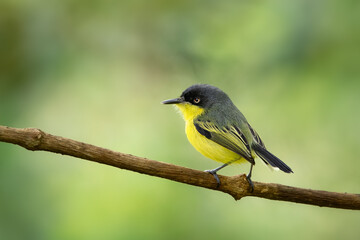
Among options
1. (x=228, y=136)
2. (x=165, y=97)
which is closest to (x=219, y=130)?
(x=228, y=136)

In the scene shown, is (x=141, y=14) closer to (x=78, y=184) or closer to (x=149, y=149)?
(x=149, y=149)

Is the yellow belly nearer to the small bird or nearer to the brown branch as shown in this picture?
the small bird

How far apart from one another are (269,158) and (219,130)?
0.43m

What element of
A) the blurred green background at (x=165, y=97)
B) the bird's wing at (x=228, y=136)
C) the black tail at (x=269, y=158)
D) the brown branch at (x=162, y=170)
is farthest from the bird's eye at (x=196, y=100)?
the brown branch at (x=162, y=170)

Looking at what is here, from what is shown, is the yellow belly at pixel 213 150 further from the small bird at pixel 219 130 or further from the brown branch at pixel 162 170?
the brown branch at pixel 162 170

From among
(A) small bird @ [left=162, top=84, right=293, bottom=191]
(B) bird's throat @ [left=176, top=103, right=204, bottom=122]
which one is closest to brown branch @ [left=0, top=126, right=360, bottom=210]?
(A) small bird @ [left=162, top=84, right=293, bottom=191]

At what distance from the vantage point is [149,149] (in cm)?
386

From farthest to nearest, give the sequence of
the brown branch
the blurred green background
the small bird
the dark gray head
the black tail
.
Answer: the dark gray head, the blurred green background, the small bird, the black tail, the brown branch

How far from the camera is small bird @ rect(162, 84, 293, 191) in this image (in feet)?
10.7

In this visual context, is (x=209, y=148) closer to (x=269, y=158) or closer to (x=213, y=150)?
(x=213, y=150)

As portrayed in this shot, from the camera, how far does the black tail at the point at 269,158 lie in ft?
10.3

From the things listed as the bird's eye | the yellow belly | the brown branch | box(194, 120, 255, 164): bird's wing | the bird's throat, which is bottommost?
the brown branch

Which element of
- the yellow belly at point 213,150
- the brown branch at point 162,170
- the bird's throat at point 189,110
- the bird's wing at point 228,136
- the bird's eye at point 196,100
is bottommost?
the brown branch at point 162,170

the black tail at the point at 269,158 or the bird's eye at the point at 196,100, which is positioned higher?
the bird's eye at the point at 196,100
